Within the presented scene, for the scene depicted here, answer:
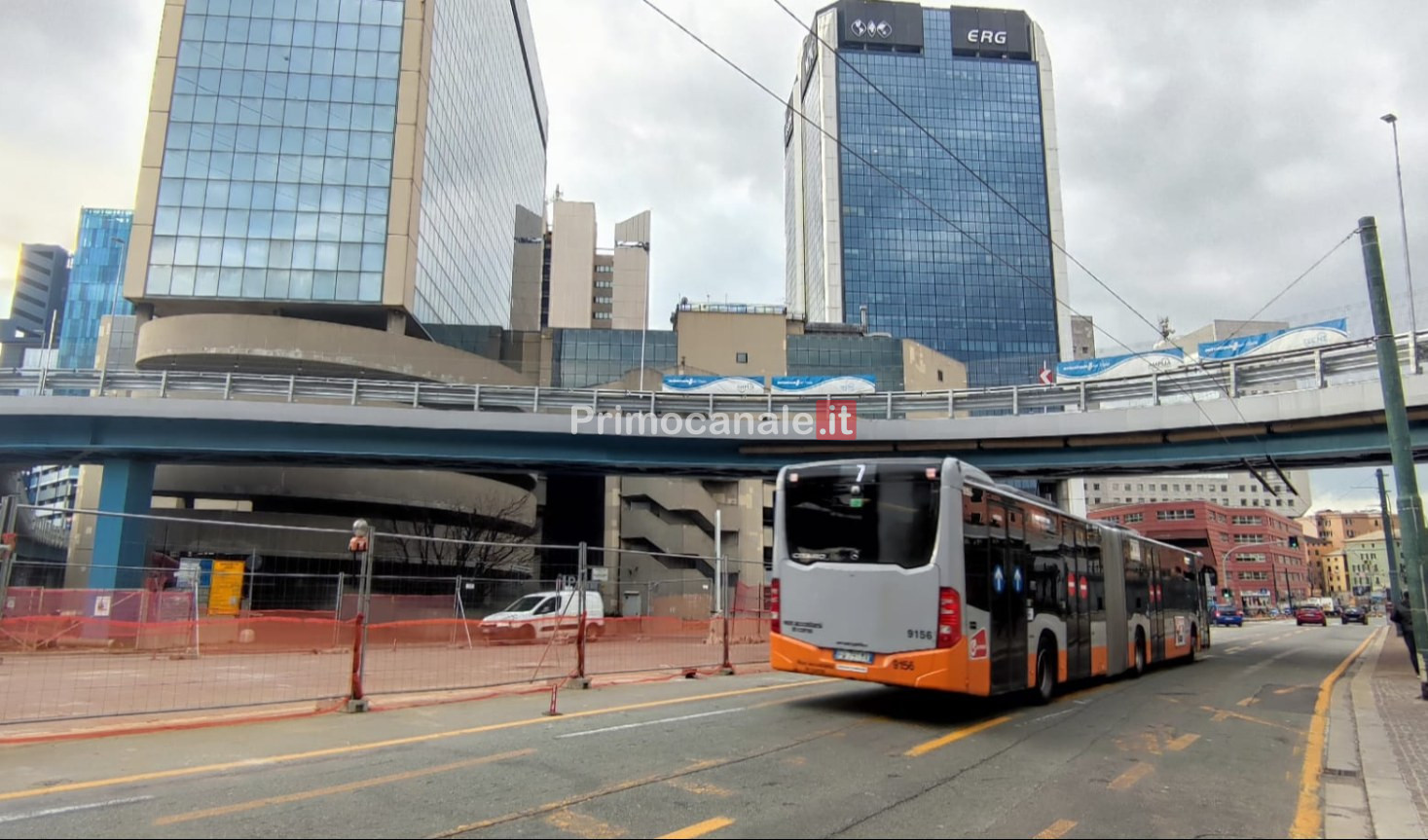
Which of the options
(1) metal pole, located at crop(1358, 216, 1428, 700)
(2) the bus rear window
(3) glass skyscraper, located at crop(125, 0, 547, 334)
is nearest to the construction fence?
(2) the bus rear window

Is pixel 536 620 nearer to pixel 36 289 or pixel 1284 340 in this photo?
pixel 1284 340

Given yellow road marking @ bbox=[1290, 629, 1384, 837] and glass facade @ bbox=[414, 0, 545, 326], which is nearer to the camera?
yellow road marking @ bbox=[1290, 629, 1384, 837]

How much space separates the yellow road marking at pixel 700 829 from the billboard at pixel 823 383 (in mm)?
31792

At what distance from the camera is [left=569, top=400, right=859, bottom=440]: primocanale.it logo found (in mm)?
28500

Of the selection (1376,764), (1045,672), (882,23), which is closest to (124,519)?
(1045,672)

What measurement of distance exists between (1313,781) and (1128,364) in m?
26.2

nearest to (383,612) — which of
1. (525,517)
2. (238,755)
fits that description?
(238,755)

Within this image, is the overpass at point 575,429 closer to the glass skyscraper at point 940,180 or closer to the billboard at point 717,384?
the billboard at point 717,384

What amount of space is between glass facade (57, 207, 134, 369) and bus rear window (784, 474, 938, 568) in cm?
15520

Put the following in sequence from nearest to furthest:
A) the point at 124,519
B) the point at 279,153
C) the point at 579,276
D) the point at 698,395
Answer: the point at 124,519 → the point at 698,395 → the point at 279,153 → the point at 579,276

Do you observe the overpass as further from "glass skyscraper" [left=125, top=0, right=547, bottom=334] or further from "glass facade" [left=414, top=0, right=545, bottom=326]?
"glass facade" [left=414, top=0, right=545, bottom=326]

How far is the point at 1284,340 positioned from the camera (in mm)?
27453

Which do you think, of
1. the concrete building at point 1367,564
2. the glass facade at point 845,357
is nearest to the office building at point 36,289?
the glass facade at point 845,357

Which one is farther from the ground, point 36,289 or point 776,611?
point 36,289
